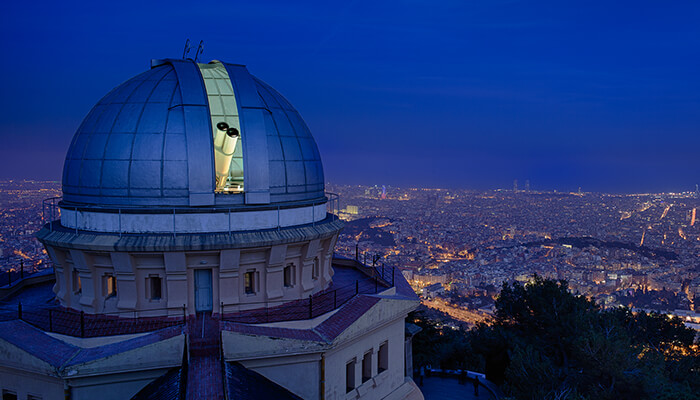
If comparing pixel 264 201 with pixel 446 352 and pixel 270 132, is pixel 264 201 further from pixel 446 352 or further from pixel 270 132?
pixel 446 352

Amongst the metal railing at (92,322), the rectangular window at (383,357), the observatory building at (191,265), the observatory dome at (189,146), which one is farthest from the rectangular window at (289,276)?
the rectangular window at (383,357)

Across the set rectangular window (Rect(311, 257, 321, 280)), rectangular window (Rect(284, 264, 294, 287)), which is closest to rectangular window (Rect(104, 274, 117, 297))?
rectangular window (Rect(284, 264, 294, 287))

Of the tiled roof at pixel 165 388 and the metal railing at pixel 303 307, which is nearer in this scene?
the tiled roof at pixel 165 388

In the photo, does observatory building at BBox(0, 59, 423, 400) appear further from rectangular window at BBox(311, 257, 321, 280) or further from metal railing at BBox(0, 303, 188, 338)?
rectangular window at BBox(311, 257, 321, 280)

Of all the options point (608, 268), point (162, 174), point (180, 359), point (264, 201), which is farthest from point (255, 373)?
point (608, 268)

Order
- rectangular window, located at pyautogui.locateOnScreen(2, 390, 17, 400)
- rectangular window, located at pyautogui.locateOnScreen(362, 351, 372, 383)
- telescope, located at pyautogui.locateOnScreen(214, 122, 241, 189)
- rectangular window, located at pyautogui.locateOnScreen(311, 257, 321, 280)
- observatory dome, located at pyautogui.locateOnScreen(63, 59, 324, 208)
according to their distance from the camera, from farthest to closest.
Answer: rectangular window, located at pyautogui.locateOnScreen(311, 257, 321, 280)
rectangular window, located at pyautogui.locateOnScreen(362, 351, 372, 383)
telescope, located at pyautogui.locateOnScreen(214, 122, 241, 189)
observatory dome, located at pyautogui.locateOnScreen(63, 59, 324, 208)
rectangular window, located at pyautogui.locateOnScreen(2, 390, 17, 400)

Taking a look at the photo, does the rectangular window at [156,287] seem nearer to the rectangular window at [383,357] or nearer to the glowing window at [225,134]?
the glowing window at [225,134]
